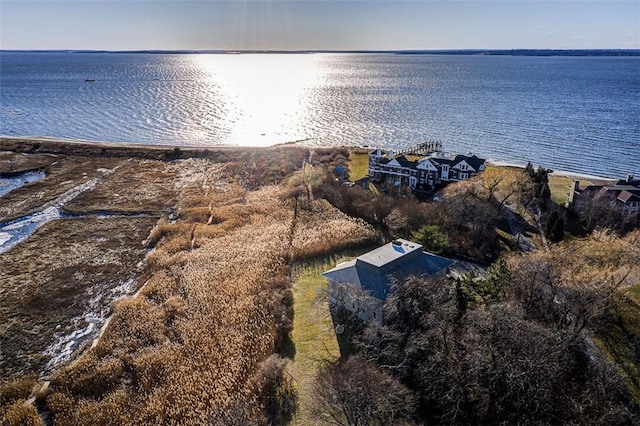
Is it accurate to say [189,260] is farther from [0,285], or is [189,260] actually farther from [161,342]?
[0,285]

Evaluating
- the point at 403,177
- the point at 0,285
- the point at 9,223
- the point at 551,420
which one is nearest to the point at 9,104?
the point at 9,223

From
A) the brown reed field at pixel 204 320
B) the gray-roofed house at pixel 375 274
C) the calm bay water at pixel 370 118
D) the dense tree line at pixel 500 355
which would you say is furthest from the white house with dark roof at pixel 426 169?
the dense tree line at pixel 500 355

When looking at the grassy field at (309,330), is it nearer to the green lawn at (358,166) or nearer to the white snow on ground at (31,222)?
the green lawn at (358,166)

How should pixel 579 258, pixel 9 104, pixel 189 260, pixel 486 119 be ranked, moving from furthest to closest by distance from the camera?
1. pixel 9 104
2. pixel 486 119
3. pixel 189 260
4. pixel 579 258

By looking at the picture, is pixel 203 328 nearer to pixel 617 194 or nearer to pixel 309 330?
pixel 309 330

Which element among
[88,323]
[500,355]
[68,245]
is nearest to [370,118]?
[68,245]

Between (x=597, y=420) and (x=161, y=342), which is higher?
(x=597, y=420)
